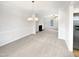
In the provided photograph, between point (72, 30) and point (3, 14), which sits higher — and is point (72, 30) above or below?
below

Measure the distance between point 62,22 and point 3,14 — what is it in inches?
147

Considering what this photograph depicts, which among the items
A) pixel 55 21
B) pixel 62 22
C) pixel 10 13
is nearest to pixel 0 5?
pixel 10 13

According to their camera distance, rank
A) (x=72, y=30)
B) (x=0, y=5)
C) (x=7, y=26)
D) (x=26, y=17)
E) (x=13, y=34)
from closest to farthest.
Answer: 1. (x=72, y=30)
2. (x=0, y=5)
3. (x=7, y=26)
4. (x=13, y=34)
5. (x=26, y=17)

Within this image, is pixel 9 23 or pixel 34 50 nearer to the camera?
pixel 34 50

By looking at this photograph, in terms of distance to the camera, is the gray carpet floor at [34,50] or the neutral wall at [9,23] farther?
the neutral wall at [9,23]

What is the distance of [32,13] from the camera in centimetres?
892

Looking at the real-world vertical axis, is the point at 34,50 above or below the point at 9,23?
below

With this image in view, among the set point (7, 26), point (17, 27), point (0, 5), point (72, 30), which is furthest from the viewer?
point (17, 27)

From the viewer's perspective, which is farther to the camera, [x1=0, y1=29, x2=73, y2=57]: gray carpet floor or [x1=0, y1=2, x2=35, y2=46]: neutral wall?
[x1=0, y1=2, x2=35, y2=46]: neutral wall

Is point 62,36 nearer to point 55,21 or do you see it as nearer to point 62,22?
point 62,22

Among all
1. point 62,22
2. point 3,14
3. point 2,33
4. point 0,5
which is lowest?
point 2,33

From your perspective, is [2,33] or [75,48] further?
[2,33]

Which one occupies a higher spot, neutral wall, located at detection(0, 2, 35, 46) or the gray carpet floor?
neutral wall, located at detection(0, 2, 35, 46)

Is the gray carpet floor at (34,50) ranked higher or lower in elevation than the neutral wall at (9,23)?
lower
